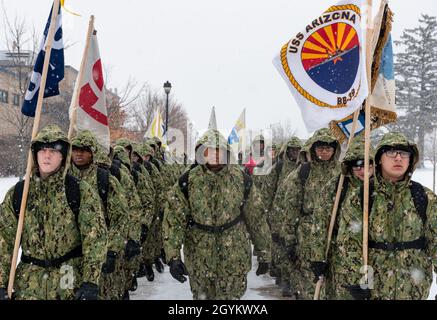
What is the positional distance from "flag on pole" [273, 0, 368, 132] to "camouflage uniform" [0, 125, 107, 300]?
2.31 m

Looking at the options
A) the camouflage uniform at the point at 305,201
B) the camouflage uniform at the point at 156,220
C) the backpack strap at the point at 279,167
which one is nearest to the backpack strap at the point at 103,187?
the camouflage uniform at the point at 305,201

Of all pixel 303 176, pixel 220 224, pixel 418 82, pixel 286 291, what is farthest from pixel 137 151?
pixel 418 82

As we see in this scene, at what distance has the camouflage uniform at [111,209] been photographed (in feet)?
15.8

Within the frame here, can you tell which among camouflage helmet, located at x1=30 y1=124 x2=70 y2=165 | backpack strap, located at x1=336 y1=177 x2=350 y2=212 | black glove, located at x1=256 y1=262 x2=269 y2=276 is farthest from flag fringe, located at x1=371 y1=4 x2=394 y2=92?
camouflage helmet, located at x1=30 y1=124 x2=70 y2=165

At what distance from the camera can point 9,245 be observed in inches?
137

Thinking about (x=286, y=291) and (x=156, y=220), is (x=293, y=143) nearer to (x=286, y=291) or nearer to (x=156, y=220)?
(x=286, y=291)

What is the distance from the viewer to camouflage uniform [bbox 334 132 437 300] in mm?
3441

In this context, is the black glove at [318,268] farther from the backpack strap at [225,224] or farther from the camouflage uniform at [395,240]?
the backpack strap at [225,224]

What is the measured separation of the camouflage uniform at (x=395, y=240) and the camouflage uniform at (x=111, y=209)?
233 cm

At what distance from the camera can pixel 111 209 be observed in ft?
15.8
